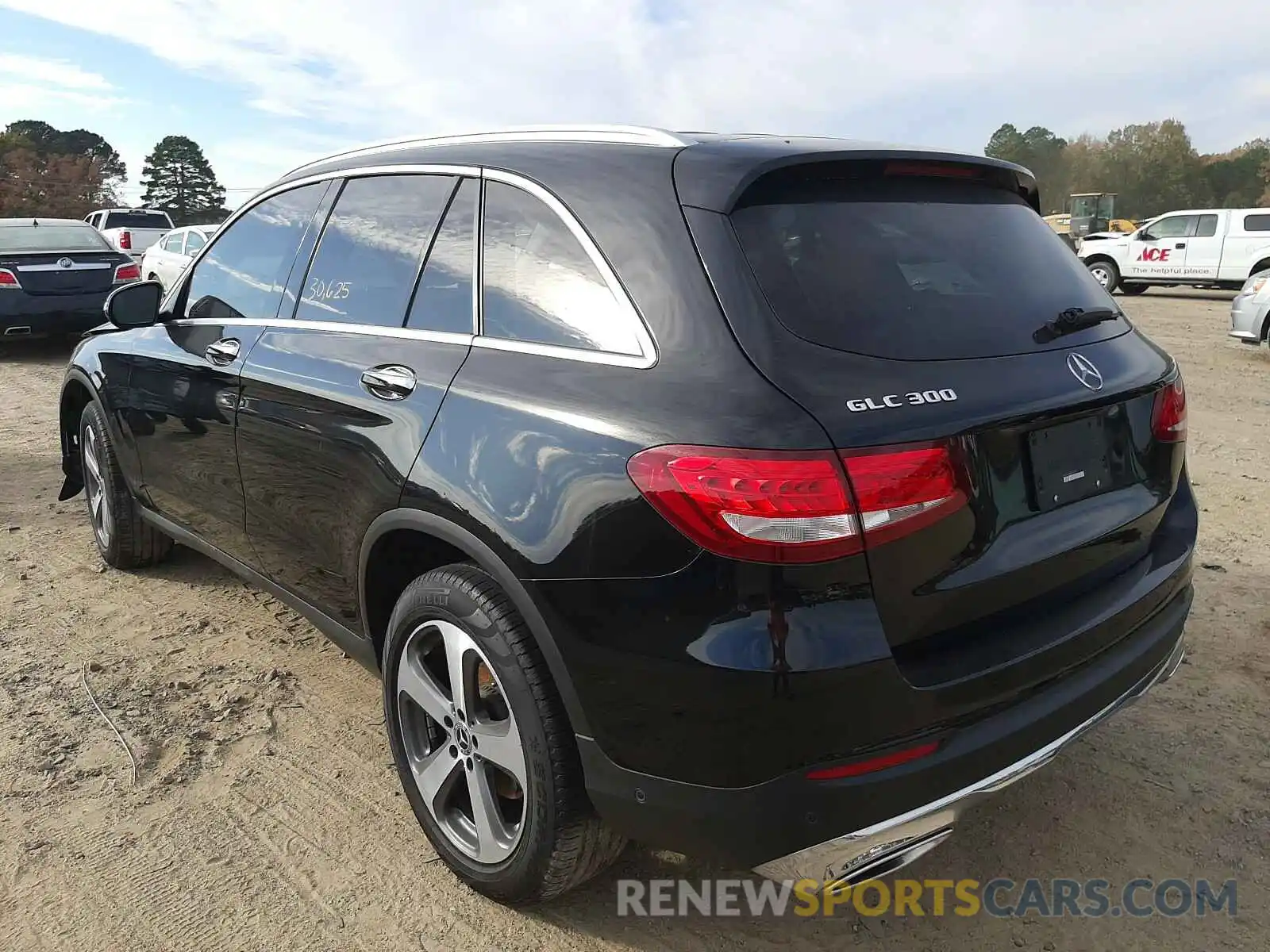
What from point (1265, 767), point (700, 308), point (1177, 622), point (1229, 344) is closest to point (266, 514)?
point (700, 308)

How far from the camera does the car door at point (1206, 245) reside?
1834 centimetres

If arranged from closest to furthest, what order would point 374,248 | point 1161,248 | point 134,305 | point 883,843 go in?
point 883,843
point 374,248
point 134,305
point 1161,248

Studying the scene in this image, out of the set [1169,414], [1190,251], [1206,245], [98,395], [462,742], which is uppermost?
[1169,414]

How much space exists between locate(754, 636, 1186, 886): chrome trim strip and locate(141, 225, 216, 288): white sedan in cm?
1656

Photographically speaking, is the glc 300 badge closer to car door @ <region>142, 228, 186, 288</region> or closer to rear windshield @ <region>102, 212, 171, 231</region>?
car door @ <region>142, 228, 186, 288</region>

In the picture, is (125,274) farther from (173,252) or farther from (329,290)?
(329,290)

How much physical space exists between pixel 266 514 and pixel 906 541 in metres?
2.17

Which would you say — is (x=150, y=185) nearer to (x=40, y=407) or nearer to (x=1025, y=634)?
(x=40, y=407)

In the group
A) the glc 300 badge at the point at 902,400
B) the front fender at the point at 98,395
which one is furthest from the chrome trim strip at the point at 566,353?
the front fender at the point at 98,395

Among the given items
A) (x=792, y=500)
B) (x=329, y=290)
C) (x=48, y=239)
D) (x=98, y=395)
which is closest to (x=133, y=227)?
(x=48, y=239)

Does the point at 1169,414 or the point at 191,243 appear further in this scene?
the point at 191,243

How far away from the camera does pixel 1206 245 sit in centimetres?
1845

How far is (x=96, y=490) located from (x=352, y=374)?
2.73 metres

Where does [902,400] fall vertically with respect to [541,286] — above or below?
below
